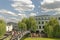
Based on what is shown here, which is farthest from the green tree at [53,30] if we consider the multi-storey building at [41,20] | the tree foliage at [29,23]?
the multi-storey building at [41,20]

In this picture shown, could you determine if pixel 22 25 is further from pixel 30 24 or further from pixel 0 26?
pixel 0 26

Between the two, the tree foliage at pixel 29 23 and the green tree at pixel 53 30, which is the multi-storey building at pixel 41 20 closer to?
the tree foliage at pixel 29 23

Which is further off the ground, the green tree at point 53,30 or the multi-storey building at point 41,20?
the multi-storey building at point 41,20

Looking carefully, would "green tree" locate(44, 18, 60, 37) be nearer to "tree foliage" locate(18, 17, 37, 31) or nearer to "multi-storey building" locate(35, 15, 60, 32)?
"tree foliage" locate(18, 17, 37, 31)

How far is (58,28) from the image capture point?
64.4m

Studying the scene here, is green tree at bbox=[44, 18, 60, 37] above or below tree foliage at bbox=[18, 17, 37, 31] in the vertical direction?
below

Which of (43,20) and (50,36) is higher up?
(43,20)

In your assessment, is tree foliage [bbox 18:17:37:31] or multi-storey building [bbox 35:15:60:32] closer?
tree foliage [bbox 18:17:37:31]

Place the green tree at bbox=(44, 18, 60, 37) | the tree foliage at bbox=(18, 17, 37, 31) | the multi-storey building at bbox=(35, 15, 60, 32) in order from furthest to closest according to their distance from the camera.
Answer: the multi-storey building at bbox=(35, 15, 60, 32), the tree foliage at bbox=(18, 17, 37, 31), the green tree at bbox=(44, 18, 60, 37)

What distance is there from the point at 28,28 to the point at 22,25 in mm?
2853

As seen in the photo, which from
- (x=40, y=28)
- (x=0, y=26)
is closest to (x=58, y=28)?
(x=0, y=26)

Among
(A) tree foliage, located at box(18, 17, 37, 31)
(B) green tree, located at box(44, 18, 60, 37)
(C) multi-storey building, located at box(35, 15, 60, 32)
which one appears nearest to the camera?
(B) green tree, located at box(44, 18, 60, 37)

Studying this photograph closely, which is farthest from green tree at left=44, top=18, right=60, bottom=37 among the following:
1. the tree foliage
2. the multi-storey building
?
the multi-storey building

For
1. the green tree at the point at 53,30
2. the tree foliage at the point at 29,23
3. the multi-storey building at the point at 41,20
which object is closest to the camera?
the green tree at the point at 53,30
